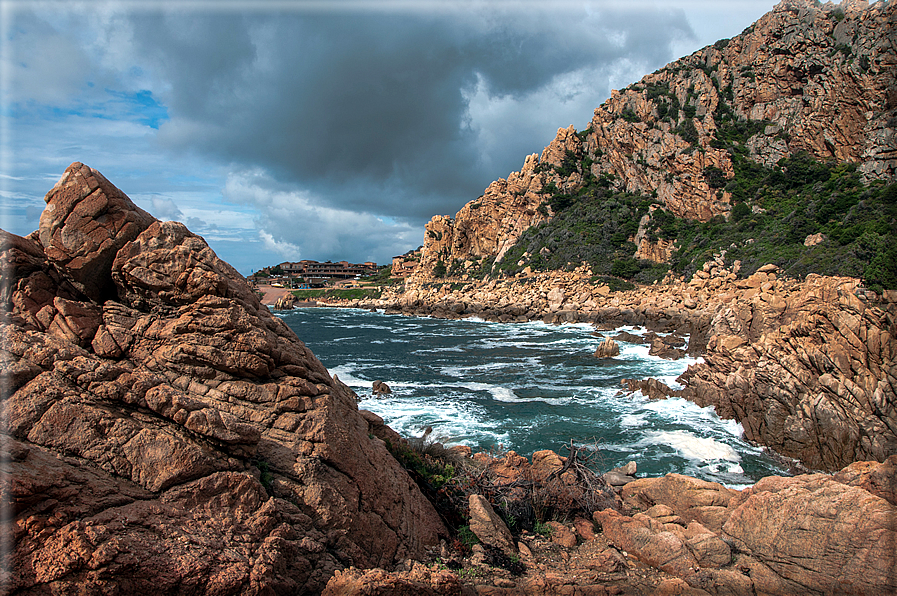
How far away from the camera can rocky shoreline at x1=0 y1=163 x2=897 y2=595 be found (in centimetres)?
310

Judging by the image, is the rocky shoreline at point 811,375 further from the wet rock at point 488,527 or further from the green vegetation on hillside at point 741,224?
the green vegetation on hillside at point 741,224

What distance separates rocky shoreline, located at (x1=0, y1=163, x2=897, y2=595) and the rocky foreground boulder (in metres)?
0.02

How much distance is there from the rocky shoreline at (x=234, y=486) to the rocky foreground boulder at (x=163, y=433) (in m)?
0.02

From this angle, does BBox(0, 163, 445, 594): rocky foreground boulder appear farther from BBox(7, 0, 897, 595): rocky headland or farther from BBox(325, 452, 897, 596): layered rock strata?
BBox(325, 452, 897, 596): layered rock strata

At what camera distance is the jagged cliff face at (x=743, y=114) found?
48.7 metres

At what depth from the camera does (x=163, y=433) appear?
12.1 ft

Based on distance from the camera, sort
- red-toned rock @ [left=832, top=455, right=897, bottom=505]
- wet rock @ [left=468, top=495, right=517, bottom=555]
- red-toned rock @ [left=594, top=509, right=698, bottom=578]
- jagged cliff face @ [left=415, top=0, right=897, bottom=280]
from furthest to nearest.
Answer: jagged cliff face @ [left=415, top=0, right=897, bottom=280] < red-toned rock @ [left=832, top=455, right=897, bottom=505] < wet rock @ [left=468, top=495, right=517, bottom=555] < red-toned rock @ [left=594, top=509, right=698, bottom=578]

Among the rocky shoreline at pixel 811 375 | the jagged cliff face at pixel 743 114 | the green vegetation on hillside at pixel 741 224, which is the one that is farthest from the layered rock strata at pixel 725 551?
the jagged cliff face at pixel 743 114

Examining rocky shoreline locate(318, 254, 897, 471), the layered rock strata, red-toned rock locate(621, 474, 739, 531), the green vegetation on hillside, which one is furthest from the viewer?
the green vegetation on hillside

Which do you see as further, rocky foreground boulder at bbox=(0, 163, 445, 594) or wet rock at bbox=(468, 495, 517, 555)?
wet rock at bbox=(468, 495, 517, 555)

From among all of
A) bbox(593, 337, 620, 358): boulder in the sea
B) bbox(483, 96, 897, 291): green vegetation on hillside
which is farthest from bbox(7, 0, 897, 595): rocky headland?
bbox(483, 96, 897, 291): green vegetation on hillside

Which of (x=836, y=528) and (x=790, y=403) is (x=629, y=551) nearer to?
(x=836, y=528)

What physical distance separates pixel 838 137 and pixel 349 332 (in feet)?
217

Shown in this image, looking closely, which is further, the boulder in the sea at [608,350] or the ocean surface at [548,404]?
the boulder in the sea at [608,350]
